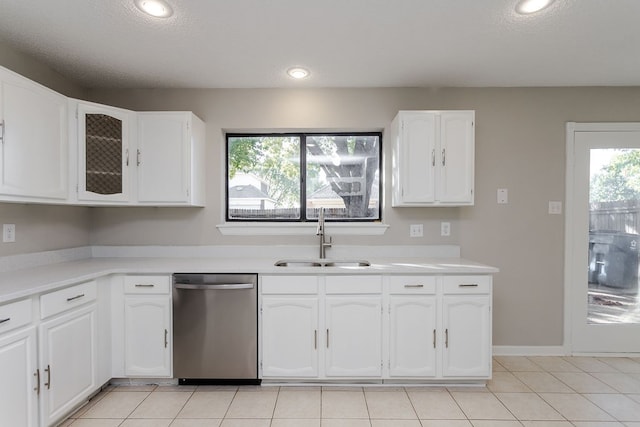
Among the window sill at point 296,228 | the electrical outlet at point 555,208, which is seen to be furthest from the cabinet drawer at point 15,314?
the electrical outlet at point 555,208

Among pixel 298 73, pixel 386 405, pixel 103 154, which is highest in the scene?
pixel 298 73

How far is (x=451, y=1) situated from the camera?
1.71 meters

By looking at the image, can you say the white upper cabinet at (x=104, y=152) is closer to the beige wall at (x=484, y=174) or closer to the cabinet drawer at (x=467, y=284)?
the beige wall at (x=484, y=174)

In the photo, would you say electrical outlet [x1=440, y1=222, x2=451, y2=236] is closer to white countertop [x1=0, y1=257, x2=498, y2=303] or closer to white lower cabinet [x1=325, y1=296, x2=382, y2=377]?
white countertop [x1=0, y1=257, x2=498, y2=303]

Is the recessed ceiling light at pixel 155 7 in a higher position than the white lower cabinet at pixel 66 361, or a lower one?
higher

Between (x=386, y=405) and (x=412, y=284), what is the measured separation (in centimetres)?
→ 79

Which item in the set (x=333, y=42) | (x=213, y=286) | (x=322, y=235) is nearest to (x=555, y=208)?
(x=322, y=235)

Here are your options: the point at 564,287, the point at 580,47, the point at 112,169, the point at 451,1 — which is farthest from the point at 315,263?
the point at 580,47

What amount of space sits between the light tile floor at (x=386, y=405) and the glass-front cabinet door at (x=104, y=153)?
1.42 m

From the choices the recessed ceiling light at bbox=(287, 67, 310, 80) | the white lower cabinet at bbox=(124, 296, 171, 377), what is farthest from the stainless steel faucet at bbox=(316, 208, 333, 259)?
the white lower cabinet at bbox=(124, 296, 171, 377)

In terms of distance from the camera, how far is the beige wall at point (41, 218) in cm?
210

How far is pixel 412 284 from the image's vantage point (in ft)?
7.32

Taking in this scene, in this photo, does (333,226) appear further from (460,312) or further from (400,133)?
(460,312)

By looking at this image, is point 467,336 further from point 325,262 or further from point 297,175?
point 297,175
